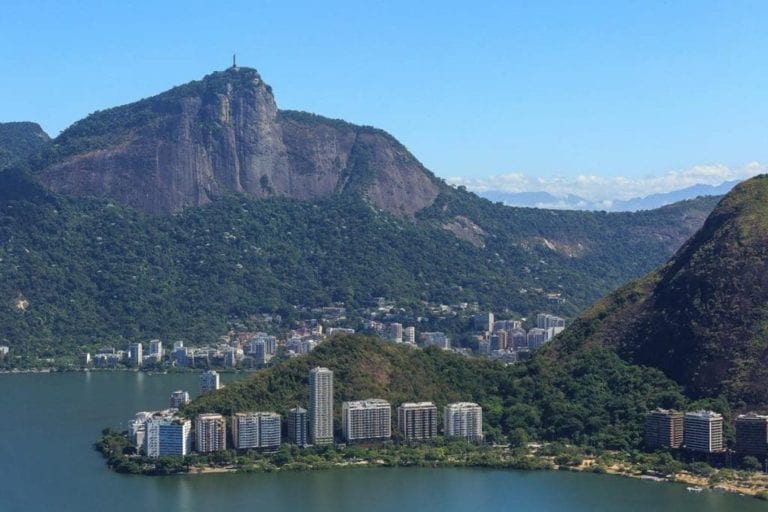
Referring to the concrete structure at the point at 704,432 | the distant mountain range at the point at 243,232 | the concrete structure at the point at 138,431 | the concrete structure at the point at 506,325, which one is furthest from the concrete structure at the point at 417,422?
the concrete structure at the point at 506,325

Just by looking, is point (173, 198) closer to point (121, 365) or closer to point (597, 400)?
point (121, 365)

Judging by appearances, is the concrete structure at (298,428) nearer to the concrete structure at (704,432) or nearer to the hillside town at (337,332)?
the concrete structure at (704,432)

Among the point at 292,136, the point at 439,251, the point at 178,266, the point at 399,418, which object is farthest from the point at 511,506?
the point at 292,136

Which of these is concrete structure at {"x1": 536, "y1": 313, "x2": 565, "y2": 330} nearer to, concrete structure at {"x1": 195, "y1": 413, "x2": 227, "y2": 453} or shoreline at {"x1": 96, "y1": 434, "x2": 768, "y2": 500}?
shoreline at {"x1": 96, "y1": 434, "x2": 768, "y2": 500}

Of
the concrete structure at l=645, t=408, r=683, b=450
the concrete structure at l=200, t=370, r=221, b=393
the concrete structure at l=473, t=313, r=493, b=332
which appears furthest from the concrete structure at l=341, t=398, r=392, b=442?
the concrete structure at l=473, t=313, r=493, b=332

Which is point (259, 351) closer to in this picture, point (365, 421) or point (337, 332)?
point (337, 332)

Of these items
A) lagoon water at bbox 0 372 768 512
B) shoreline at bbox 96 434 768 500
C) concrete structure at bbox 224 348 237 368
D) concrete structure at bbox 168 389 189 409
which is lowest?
lagoon water at bbox 0 372 768 512
